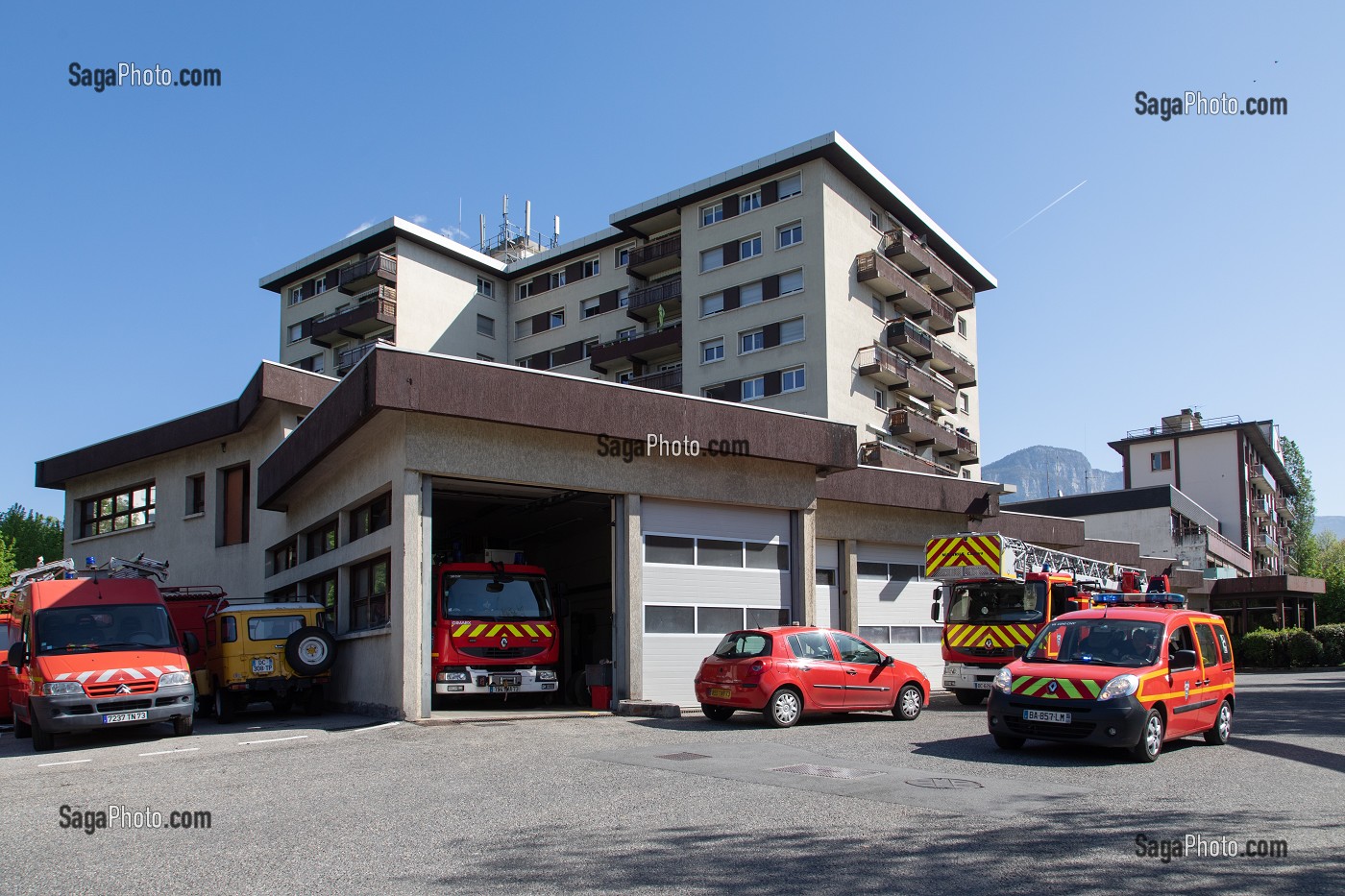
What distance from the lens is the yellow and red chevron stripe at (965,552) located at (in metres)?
22.1

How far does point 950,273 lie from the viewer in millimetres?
58875

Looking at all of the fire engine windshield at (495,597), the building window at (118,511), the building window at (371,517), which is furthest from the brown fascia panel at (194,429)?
the fire engine windshield at (495,597)

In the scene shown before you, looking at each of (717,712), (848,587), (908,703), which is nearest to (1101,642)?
(908,703)

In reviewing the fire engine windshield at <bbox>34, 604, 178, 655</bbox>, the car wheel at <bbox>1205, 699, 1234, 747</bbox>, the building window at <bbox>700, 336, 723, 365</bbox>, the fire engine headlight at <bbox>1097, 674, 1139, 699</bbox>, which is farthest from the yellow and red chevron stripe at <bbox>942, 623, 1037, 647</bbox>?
the building window at <bbox>700, 336, 723, 365</bbox>

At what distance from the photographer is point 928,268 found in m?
56.3

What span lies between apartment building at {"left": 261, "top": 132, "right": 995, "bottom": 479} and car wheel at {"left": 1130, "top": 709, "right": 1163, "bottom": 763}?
33942mm

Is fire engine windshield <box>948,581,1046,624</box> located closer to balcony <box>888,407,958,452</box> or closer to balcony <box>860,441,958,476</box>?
balcony <box>860,441,958,476</box>

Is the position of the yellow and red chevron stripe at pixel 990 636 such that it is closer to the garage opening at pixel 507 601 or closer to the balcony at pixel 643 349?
the garage opening at pixel 507 601

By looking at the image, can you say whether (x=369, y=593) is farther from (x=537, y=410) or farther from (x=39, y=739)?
(x=39, y=739)

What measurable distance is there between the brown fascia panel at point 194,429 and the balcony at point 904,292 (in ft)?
100

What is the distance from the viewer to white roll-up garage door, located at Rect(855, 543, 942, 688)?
26.5 m

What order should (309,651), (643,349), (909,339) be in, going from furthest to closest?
(643,349) < (909,339) < (309,651)

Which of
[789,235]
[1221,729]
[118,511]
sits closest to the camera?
[1221,729]

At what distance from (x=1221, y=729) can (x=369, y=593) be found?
1385 centimetres
